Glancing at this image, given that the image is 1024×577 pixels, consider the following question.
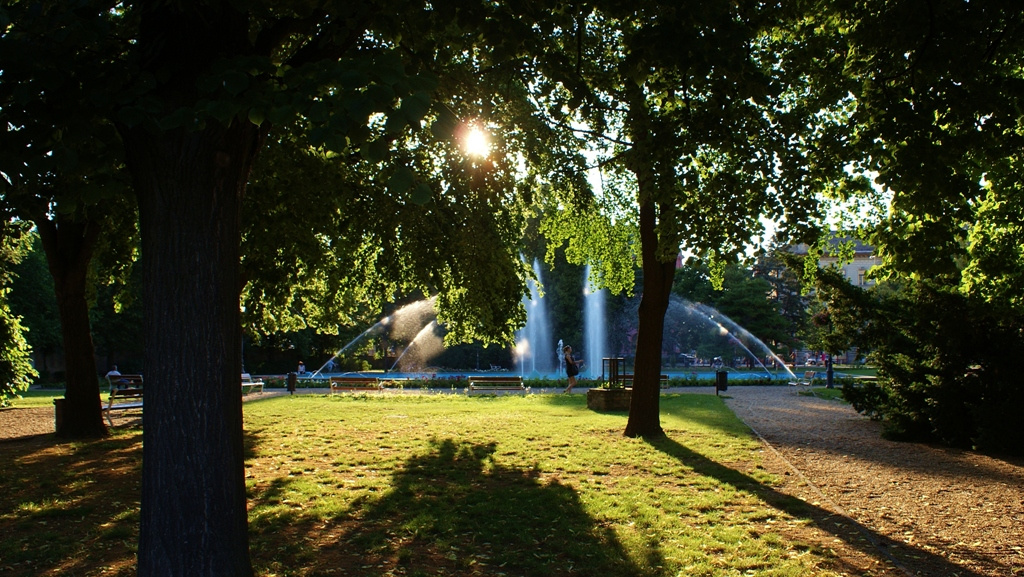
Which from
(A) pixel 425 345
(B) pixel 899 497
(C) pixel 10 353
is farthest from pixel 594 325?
(B) pixel 899 497

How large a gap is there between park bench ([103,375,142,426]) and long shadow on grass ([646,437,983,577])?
453 inches

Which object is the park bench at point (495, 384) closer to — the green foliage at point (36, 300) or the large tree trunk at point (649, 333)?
the large tree trunk at point (649, 333)

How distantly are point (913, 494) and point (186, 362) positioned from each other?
8.22 metres

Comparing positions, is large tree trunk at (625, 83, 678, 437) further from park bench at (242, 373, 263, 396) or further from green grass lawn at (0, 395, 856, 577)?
park bench at (242, 373, 263, 396)

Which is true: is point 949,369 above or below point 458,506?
above

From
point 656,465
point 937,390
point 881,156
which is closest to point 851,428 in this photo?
point 937,390

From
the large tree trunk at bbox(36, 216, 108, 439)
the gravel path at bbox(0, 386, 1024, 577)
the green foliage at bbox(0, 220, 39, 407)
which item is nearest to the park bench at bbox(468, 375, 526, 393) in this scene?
the gravel path at bbox(0, 386, 1024, 577)

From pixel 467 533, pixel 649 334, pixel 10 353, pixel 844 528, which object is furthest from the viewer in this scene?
pixel 10 353

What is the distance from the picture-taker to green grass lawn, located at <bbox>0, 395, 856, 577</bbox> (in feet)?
18.2

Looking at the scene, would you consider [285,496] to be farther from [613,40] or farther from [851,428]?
[851,428]

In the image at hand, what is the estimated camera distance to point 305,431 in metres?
14.0

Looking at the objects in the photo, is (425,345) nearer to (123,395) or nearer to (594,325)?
(594,325)

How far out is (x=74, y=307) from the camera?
41.6ft

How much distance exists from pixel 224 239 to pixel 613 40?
7.51 meters
